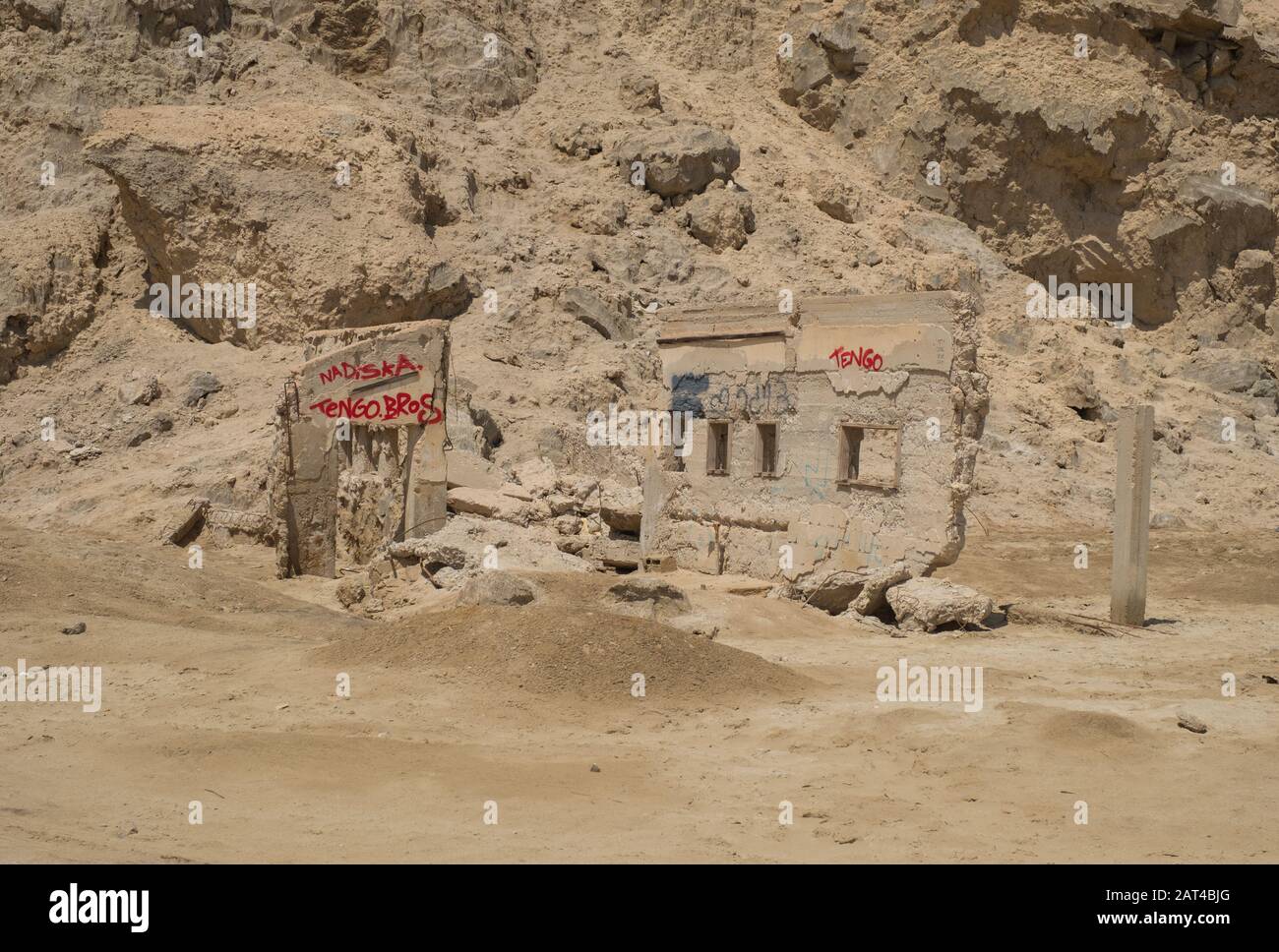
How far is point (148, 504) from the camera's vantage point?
19.5 metres

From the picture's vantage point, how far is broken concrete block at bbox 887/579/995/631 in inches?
546

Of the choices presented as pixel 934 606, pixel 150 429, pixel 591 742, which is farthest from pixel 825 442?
pixel 150 429

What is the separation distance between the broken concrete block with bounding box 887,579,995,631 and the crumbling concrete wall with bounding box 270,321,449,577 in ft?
17.9

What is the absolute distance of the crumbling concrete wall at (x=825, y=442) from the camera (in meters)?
14.4

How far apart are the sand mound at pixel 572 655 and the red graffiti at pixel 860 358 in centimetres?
504

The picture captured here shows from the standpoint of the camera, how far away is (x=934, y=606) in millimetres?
13836

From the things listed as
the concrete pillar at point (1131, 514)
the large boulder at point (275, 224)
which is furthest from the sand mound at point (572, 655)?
the large boulder at point (275, 224)

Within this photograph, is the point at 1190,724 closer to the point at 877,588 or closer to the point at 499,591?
the point at 877,588

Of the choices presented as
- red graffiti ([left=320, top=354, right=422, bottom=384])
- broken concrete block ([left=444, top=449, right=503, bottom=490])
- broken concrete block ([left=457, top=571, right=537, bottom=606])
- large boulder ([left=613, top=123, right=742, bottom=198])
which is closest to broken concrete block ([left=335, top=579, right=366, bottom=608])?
broken concrete block ([left=457, top=571, right=537, bottom=606])

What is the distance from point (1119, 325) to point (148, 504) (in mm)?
22688

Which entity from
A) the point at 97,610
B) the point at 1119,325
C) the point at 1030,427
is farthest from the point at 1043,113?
the point at 97,610

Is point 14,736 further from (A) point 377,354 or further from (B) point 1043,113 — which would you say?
(B) point 1043,113

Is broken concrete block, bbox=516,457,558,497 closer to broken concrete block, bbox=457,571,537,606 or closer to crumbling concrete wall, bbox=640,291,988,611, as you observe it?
crumbling concrete wall, bbox=640,291,988,611

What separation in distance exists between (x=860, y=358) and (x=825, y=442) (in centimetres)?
106
